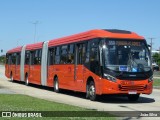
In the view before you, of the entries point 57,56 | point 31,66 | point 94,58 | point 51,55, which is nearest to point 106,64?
point 94,58

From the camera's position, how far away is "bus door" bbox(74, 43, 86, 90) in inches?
786

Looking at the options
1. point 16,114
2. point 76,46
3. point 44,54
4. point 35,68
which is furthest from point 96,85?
point 35,68

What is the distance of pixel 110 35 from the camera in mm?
18375

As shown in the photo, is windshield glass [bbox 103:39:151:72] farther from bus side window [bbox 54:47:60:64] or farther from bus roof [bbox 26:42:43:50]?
bus roof [bbox 26:42:43:50]

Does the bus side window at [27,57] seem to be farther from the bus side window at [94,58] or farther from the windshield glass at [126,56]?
the windshield glass at [126,56]

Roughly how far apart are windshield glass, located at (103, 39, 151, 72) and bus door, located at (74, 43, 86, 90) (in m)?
2.27

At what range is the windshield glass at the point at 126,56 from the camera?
1761cm

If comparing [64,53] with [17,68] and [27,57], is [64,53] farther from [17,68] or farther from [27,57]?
[17,68]

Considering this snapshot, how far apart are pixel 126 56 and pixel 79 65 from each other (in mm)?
3154

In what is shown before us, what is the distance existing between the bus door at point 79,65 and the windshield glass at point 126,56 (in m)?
2.27

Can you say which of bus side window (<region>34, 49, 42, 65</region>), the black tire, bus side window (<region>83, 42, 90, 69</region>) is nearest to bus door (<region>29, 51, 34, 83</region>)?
bus side window (<region>34, 49, 42, 65</region>)

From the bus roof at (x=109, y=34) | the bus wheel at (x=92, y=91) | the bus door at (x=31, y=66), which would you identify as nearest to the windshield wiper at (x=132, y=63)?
the bus roof at (x=109, y=34)

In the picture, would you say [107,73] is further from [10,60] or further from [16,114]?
[10,60]

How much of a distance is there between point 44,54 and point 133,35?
9585 millimetres
